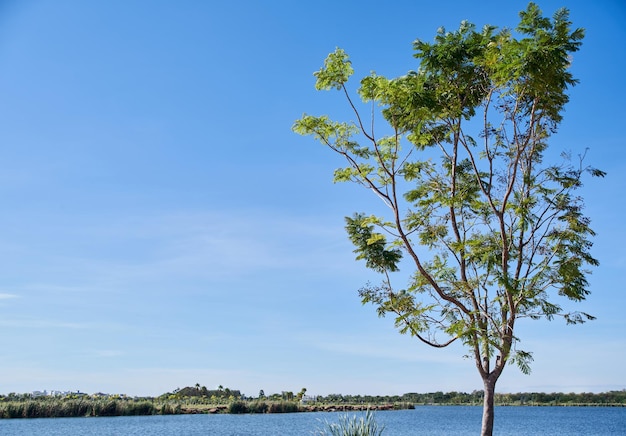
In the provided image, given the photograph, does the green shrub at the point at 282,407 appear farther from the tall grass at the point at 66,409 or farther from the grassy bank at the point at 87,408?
the tall grass at the point at 66,409

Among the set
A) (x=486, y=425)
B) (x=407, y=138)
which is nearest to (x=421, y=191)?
(x=407, y=138)

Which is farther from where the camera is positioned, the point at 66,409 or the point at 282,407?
the point at 282,407

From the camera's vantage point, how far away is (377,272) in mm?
13094

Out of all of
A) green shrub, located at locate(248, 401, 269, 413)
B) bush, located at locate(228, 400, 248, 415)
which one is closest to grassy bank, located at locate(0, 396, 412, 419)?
green shrub, located at locate(248, 401, 269, 413)

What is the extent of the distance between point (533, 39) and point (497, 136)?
259 centimetres

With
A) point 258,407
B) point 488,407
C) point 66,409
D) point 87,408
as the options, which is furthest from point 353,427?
point 258,407

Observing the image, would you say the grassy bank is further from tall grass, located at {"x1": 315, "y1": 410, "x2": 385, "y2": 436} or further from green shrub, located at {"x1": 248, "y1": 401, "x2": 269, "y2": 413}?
tall grass, located at {"x1": 315, "y1": 410, "x2": 385, "y2": 436}

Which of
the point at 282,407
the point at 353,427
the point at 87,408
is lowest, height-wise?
the point at 282,407

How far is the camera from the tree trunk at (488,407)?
35.6 ft

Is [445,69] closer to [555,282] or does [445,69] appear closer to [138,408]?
[555,282]

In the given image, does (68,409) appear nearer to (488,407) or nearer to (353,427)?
(353,427)

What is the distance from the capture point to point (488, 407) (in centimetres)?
1103

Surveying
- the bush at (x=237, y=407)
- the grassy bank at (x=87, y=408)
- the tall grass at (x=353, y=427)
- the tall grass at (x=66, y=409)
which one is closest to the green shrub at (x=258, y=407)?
the grassy bank at (x=87, y=408)

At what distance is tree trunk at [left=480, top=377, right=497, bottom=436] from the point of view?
10.9m
